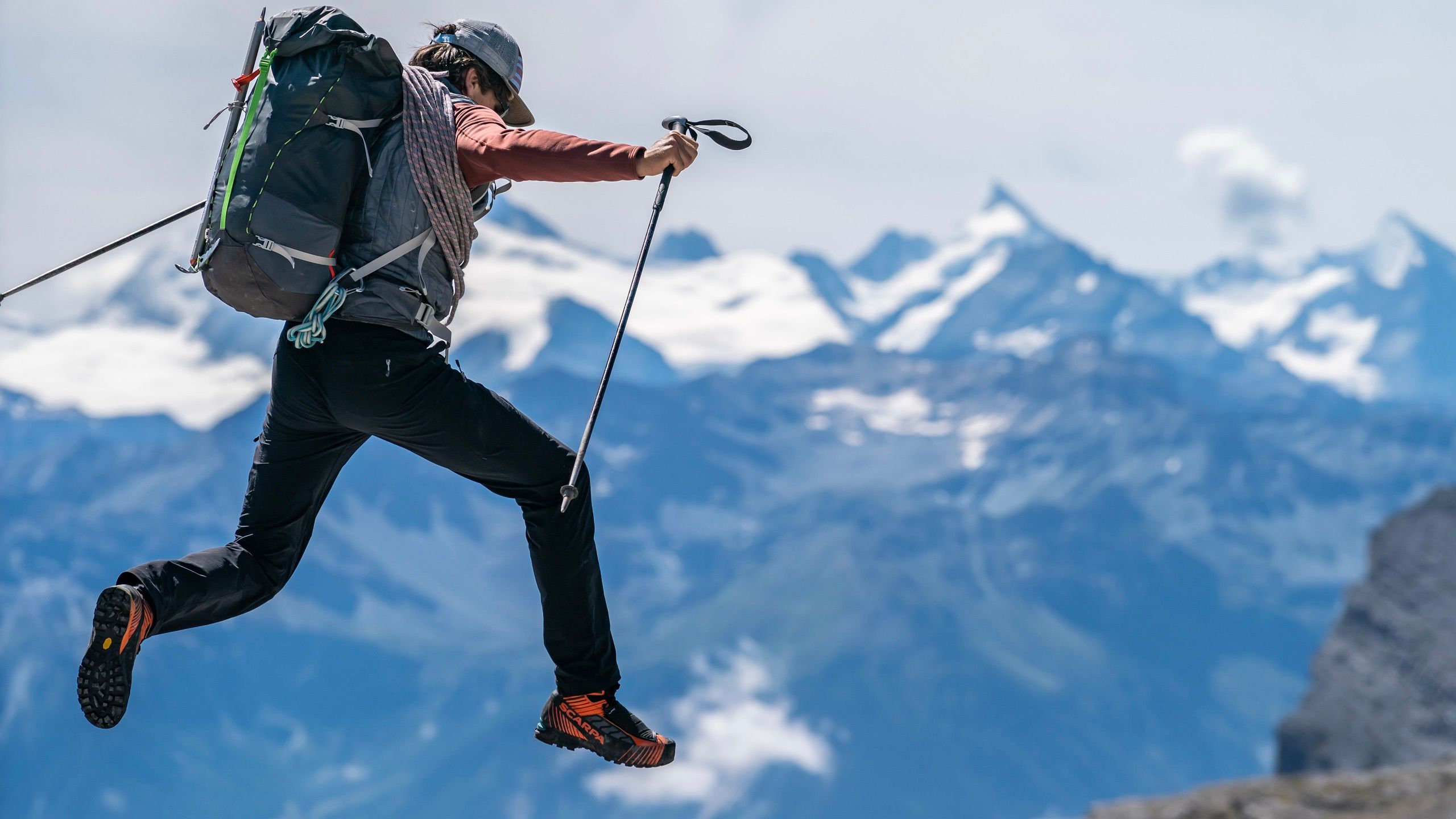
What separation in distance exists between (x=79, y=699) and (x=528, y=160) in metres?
3.11

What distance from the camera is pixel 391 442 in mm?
6105

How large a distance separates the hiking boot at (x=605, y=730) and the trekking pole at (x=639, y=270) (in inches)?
40.4

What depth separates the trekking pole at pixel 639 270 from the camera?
18.9 feet

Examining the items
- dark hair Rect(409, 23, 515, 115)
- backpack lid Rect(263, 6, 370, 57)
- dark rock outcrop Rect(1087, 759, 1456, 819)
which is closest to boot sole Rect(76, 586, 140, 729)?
backpack lid Rect(263, 6, 370, 57)

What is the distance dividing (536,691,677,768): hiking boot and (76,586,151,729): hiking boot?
6.29ft

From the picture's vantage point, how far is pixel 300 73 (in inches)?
212

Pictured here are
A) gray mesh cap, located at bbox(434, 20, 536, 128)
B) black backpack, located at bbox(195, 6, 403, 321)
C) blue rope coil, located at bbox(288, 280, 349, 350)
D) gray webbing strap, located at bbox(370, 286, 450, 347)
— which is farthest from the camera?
gray mesh cap, located at bbox(434, 20, 536, 128)

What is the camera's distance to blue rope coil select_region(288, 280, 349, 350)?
546cm

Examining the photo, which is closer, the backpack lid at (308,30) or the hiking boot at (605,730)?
the backpack lid at (308,30)

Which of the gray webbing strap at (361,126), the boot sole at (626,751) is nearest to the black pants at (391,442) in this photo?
the boot sole at (626,751)

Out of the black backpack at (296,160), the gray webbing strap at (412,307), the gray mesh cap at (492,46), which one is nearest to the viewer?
the black backpack at (296,160)

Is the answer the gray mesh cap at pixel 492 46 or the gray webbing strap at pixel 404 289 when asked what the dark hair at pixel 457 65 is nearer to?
the gray mesh cap at pixel 492 46

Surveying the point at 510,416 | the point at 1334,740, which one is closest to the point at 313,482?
the point at 510,416

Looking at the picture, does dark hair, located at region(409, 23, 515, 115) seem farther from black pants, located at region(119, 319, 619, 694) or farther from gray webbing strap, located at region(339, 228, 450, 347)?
black pants, located at region(119, 319, 619, 694)
